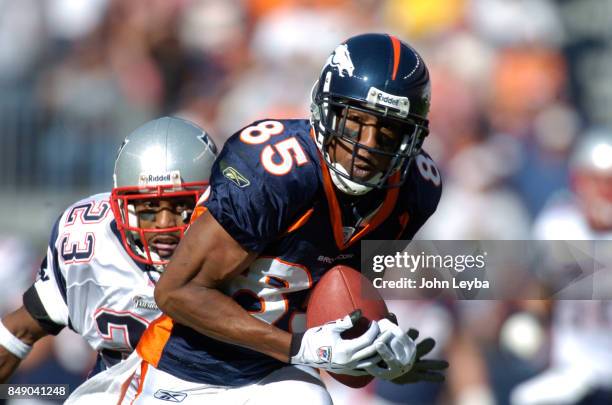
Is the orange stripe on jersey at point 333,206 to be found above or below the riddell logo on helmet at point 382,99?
below

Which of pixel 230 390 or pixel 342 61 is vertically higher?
pixel 342 61

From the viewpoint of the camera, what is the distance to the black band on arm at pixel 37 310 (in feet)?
12.2

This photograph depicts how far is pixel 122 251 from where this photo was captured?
3.65 metres

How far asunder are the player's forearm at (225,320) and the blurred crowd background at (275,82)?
132 inches

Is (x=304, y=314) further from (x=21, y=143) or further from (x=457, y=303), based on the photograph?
(x=21, y=143)

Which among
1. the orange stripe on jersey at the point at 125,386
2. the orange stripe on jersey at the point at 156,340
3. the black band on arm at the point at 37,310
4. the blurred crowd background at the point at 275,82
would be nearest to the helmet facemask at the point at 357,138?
the orange stripe on jersey at the point at 156,340

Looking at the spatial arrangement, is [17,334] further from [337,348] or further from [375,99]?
[375,99]

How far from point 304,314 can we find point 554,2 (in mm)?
4247

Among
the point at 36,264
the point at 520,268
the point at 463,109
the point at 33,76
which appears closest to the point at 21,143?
the point at 33,76

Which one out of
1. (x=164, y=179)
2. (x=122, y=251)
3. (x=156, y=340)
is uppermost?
(x=164, y=179)

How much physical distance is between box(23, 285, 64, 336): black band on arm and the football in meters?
1.23

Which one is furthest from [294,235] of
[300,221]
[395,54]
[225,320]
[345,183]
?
[395,54]

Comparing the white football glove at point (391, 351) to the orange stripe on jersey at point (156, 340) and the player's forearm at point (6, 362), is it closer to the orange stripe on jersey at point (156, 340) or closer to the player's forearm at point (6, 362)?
the orange stripe on jersey at point (156, 340)

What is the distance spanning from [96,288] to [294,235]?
1046 mm
